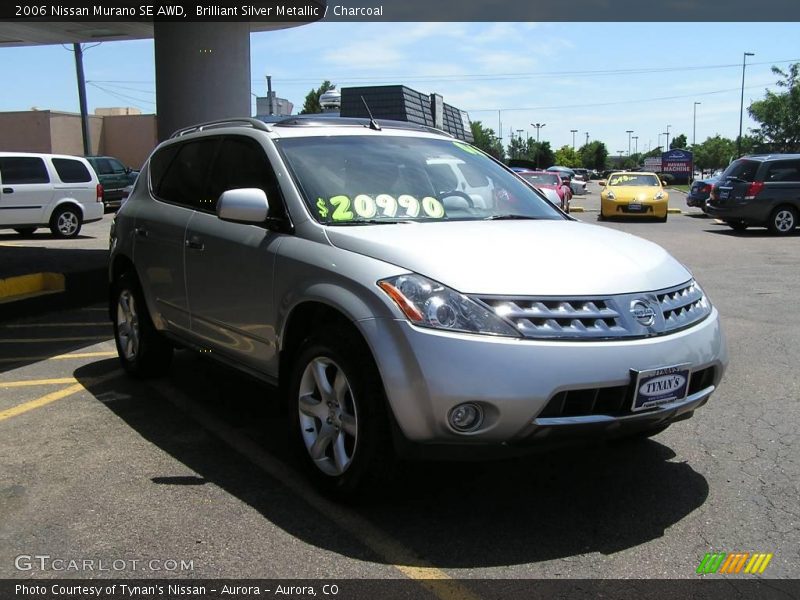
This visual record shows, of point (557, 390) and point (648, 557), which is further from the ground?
point (557, 390)

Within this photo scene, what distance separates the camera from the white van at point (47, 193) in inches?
647

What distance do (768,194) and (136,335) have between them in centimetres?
1611

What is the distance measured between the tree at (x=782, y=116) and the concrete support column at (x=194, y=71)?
48.6 meters

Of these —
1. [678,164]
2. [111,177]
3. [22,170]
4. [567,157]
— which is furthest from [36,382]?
[567,157]

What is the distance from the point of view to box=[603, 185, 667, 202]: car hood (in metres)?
22.1

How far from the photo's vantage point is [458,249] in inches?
135

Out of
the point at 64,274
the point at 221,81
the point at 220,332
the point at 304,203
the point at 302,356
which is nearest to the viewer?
the point at 302,356

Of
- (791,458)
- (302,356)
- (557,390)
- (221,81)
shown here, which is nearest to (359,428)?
(302,356)

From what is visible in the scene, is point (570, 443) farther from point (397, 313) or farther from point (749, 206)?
point (749, 206)

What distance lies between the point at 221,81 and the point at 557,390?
30.2ft

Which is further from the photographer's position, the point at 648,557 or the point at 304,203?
the point at 304,203

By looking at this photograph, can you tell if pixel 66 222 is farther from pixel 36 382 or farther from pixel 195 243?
pixel 195 243

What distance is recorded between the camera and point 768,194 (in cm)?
1780

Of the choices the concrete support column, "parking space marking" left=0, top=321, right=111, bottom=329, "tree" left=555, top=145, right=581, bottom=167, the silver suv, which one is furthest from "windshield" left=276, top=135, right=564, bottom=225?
"tree" left=555, top=145, right=581, bottom=167
